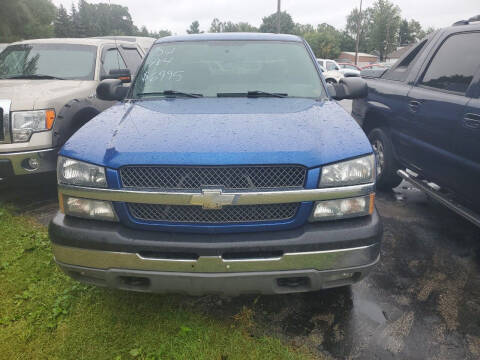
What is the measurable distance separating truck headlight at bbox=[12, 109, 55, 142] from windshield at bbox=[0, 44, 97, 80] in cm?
129

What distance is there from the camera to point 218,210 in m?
2.03

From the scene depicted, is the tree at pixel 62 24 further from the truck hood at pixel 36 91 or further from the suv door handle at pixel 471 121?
the suv door handle at pixel 471 121

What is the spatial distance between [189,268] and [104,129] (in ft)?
3.41

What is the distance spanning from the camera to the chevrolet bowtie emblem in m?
1.94

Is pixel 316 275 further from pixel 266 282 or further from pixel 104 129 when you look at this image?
pixel 104 129

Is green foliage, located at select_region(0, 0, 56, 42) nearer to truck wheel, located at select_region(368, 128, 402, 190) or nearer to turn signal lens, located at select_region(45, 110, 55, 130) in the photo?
turn signal lens, located at select_region(45, 110, 55, 130)

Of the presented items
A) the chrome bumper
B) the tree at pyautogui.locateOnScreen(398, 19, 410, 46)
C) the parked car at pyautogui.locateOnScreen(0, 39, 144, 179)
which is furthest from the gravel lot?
the tree at pyautogui.locateOnScreen(398, 19, 410, 46)

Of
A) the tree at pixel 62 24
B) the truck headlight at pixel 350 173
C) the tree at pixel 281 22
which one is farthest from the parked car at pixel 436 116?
the tree at pixel 281 22

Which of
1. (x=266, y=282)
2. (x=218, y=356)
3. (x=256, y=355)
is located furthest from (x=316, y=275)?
(x=218, y=356)

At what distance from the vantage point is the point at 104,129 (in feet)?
7.70

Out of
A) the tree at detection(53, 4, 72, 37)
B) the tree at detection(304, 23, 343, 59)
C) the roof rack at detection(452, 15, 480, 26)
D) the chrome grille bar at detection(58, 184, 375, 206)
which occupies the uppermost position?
the tree at detection(53, 4, 72, 37)

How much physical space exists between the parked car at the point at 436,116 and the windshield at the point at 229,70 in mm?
1108

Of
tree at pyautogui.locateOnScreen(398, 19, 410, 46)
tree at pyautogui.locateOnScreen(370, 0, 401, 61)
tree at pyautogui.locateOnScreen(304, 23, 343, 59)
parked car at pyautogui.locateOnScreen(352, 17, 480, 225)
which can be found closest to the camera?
parked car at pyautogui.locateOnScreen(352, 17, 480, 225)

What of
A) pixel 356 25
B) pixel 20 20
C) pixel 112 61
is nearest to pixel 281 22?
pixel 356 25
